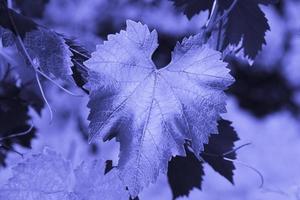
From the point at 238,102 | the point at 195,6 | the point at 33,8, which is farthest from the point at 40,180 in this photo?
the point at 238,102

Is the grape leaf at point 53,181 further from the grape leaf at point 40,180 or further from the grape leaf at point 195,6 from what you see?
the grape leaf at point 195,6

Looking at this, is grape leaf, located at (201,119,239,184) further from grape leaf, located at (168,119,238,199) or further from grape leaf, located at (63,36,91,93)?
grape leaf, located at (63,36,91,93)

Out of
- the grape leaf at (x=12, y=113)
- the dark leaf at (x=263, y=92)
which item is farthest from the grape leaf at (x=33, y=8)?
the dark leaf at (x=263, y=92)

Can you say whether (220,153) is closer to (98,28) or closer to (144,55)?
(144,55)

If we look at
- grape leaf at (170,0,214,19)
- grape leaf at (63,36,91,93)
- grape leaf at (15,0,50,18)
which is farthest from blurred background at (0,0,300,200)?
grape leaf at (63,36,91,93)

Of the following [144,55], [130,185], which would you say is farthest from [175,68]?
[130,185]

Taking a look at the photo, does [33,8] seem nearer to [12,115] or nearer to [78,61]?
[12,115]
